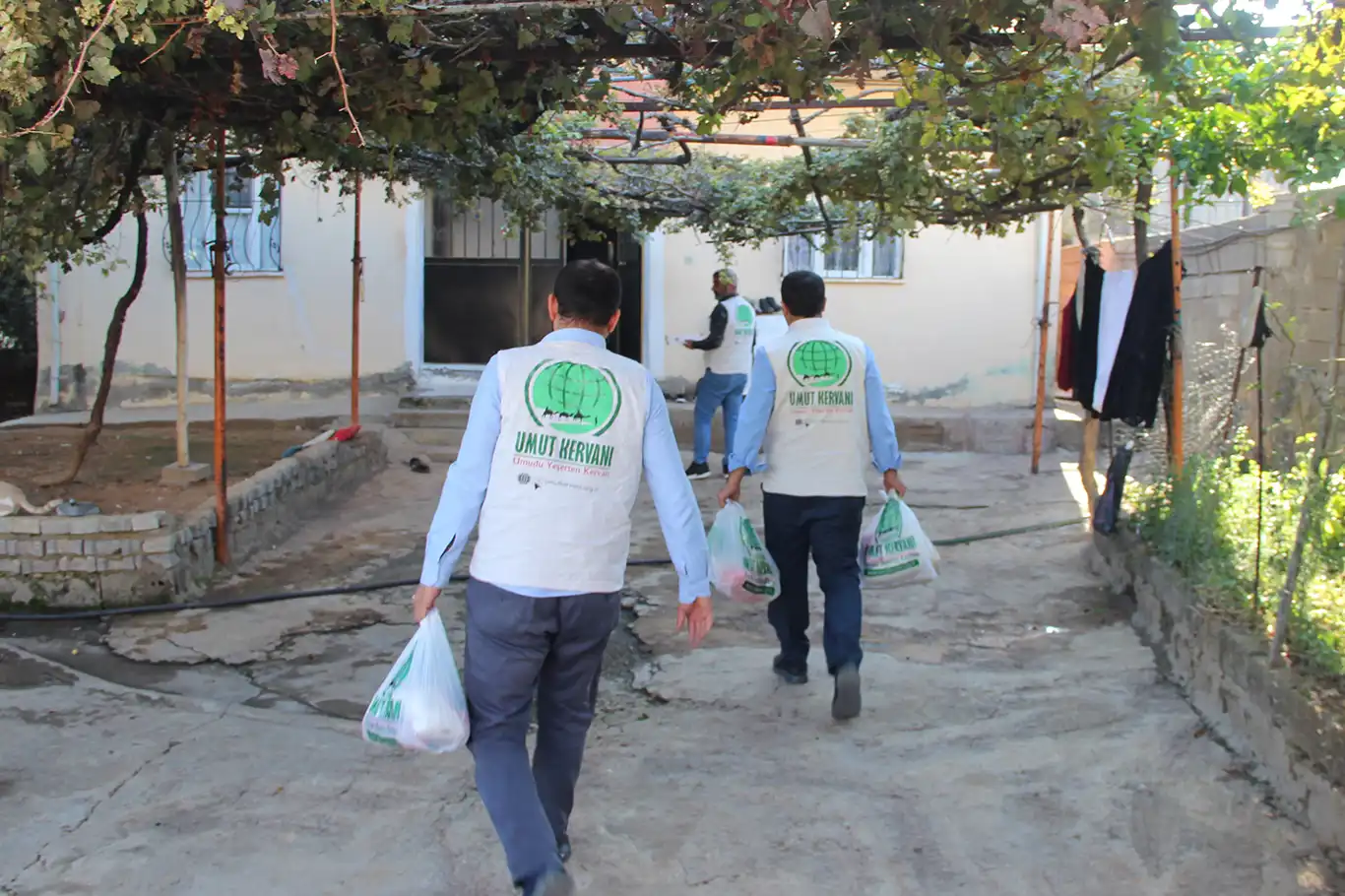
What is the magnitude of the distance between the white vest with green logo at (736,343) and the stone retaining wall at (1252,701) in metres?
4.71

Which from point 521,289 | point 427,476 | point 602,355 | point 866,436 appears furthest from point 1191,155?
point 521,289

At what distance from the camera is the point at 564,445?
2.98 m

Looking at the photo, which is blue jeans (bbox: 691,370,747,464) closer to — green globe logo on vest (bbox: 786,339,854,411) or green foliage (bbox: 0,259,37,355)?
green globe logo on vest (bbox: 786,339,854,411)

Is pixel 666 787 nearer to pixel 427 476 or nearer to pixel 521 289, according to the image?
pixel 427 476

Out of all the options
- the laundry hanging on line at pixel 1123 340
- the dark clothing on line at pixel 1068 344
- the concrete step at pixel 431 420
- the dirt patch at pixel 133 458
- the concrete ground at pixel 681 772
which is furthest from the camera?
the concrete step at pixel 431 420

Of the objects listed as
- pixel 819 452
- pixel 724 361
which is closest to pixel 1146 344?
pixel 819 452

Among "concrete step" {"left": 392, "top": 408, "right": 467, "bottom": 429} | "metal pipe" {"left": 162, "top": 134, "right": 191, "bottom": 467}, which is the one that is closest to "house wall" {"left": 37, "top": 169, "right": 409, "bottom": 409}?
"concrete step" {"left": 392, "top": 408, "right": 467, "bottom": 429}

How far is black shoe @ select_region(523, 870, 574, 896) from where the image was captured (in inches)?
110

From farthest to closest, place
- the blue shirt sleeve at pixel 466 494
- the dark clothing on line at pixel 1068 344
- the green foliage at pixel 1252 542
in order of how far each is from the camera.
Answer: the dark clothing on line at pixel 1068 344
the green foliage at pixel 1252 542
the blue shirt sleeve at pixel 466 494

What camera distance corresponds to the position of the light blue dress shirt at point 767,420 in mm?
4590

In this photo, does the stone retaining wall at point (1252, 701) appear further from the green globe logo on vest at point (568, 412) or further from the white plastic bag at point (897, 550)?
the green globe logo on vest at point (568, 412)

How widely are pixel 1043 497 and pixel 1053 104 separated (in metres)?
4.39

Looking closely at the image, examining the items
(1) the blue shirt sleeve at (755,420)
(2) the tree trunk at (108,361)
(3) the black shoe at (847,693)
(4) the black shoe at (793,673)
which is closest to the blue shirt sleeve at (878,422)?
(1) the blue shirt sleeve at (755,420)

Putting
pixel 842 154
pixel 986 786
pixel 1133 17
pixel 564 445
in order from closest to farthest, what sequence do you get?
pixel 564 445 → pixel 1133 17 → pixel 986 786 → pixel 842 154
